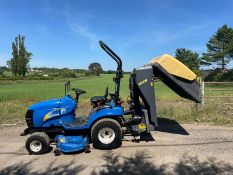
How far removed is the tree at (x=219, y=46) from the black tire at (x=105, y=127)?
198 ft

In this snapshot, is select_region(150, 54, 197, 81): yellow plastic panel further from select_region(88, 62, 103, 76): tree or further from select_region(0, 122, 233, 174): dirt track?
select_region(88, 62, 103, 76): tree

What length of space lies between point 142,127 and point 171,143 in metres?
0.84

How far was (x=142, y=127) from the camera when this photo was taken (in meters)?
7.39

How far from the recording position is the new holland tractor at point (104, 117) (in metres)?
6.96

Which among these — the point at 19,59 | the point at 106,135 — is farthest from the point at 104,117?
the point at 19,59

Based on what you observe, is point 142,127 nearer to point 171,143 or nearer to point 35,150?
point 171,143

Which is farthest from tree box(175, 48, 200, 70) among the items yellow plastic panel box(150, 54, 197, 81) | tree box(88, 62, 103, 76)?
yellow plastic panel box(150, 54, 197, 81)

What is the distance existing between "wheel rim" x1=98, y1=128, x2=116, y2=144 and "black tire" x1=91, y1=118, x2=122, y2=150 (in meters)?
0.05

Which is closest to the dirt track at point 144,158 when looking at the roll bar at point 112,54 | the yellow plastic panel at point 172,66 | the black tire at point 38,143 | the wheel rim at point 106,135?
the black tire at point 38,143

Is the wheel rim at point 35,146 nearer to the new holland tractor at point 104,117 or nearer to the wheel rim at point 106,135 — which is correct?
the new holland tractor at point 104,117

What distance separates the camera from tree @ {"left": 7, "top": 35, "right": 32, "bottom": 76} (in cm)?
9312

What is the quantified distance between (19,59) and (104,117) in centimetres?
9177

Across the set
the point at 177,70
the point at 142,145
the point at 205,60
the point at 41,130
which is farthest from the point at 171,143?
the point at 205,60

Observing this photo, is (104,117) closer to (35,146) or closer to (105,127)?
(105,127)
